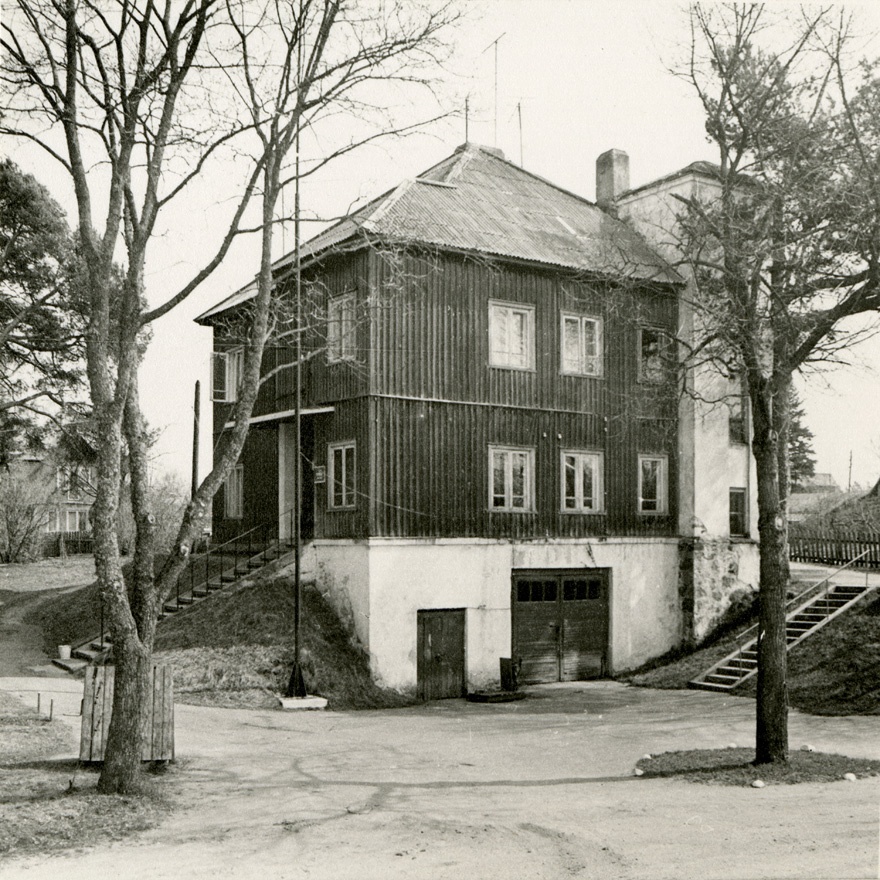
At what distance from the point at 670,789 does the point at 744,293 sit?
6.76m

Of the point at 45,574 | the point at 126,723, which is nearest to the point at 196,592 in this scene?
the point at 126,723

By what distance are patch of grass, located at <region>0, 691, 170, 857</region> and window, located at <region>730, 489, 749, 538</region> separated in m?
19.4

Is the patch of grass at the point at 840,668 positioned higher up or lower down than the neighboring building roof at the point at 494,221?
lower down

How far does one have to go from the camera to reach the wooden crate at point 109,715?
12438mm

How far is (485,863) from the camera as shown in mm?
9281

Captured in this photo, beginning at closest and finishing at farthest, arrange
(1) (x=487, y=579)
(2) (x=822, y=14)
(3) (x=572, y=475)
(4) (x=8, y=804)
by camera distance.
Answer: (4) (x=8, y=804)
(2) (x=822, y=14)
(1) (x=487, y=579)
(3) (x=572, y=475)

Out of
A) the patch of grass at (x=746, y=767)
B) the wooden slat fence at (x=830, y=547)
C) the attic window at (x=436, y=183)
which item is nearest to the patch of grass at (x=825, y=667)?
the patch of grass at (x=746, y=767)

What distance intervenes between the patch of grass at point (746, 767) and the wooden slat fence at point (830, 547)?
766 inches

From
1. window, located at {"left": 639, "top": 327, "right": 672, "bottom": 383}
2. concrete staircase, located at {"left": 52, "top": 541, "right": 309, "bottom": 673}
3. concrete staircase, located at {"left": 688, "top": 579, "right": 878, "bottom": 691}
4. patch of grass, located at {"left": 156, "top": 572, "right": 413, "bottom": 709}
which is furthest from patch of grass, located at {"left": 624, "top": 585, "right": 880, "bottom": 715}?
concrete staircase, located at {"left": 52, "top": 541, "right": 309, "bottom": 673}

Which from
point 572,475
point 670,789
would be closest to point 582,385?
point 572,475

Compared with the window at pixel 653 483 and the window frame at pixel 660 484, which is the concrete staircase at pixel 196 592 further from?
the window at pixel 653 483

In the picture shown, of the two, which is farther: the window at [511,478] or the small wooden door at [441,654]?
the window at [511,478]

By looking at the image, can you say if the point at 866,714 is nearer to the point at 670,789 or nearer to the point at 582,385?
the point at 670,789

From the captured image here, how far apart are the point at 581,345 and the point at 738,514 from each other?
22.3ft
